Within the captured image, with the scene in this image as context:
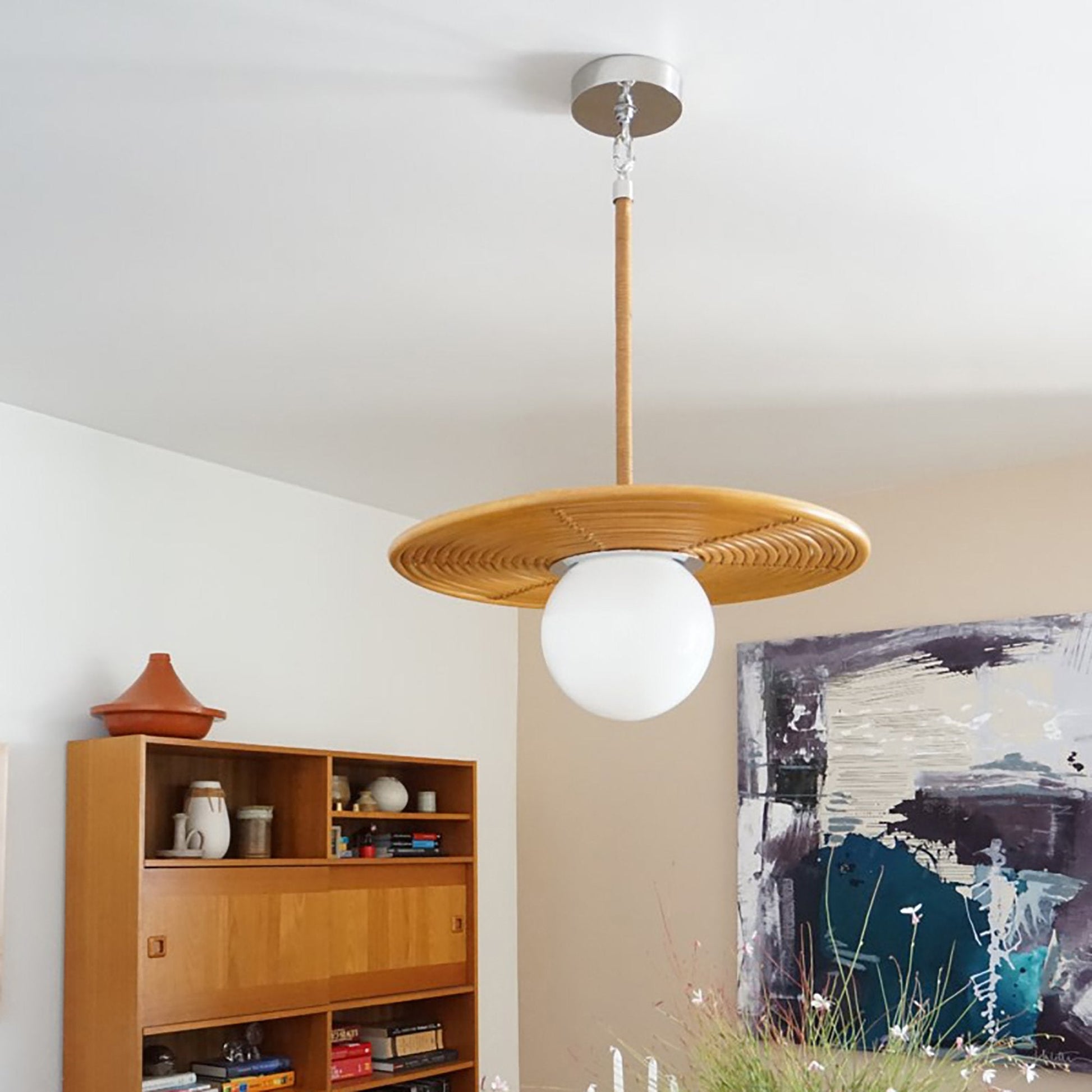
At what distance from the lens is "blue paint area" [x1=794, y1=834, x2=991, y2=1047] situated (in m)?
4.17

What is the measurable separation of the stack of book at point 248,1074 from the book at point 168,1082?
7cm

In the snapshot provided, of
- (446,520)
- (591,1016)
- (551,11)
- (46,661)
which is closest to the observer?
(446,520)

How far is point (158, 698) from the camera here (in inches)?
145

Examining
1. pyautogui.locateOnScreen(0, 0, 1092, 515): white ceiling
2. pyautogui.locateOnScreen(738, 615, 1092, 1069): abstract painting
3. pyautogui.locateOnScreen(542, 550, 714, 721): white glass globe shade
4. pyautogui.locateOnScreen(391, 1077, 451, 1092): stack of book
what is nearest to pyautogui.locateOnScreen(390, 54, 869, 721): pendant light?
pyautogui.locateOnScreen(542, 550, 714, 721): white glass globe shade

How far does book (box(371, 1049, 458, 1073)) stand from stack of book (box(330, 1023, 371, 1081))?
34 millimetres

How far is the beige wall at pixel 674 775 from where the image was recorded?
433 cm

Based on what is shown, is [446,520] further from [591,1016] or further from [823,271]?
[591,1016]

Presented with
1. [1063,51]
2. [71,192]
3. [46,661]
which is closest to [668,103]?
[1063,51]

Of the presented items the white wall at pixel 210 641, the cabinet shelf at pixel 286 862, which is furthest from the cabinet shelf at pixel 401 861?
the white wall at pixel 210 641

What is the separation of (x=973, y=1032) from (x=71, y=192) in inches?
126

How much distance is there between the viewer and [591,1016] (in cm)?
496

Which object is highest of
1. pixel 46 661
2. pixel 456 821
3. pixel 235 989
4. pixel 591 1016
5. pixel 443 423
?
pixel 443 423

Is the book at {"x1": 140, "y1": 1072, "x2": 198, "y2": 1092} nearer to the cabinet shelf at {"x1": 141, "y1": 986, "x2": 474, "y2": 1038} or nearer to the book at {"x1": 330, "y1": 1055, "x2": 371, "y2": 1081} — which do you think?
the cabinet shelf at {"x1": 141, "y1": 986, "x2": 474, "y2": 1038}

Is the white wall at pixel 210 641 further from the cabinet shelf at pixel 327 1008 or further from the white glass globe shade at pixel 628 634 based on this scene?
the white glass globe shade at pixel 628 634
